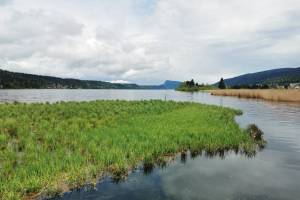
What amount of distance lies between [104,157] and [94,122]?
12805 millimetres

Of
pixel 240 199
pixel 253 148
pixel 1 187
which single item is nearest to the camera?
pixel 1 187

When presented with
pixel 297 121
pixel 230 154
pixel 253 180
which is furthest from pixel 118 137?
pixel 297 121

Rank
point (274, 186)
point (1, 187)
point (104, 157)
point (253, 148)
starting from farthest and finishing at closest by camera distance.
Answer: point (253, 148), point (104, 157), point (274, 186), point (1, 187)

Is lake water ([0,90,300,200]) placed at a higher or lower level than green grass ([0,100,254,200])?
lower

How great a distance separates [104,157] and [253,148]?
34.2 feet

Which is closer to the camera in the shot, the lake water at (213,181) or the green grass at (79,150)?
the lake water at (213,181)

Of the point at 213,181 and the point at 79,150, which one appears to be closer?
the point at 213,181

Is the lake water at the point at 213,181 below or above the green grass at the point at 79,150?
below

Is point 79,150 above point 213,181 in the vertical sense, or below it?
above

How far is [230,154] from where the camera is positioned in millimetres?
17625

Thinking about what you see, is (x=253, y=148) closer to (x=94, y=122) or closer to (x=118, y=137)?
(x=118, y=137)

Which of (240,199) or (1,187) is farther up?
(1,187)

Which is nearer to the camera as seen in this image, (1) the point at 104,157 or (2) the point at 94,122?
(1) the point at 104,157

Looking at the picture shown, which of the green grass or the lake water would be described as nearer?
the lake water
